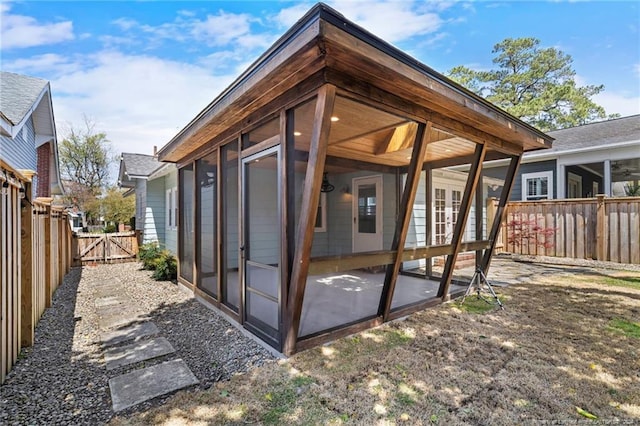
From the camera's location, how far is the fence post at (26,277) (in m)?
3.20

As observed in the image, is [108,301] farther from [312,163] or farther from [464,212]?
[464,212]

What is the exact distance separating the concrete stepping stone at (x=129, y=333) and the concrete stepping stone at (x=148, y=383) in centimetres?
96

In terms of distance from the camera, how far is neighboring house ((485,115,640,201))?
9.11 metres

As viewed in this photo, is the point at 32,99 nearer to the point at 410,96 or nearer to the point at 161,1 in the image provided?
the point at 161,1

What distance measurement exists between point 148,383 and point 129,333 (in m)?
1.47

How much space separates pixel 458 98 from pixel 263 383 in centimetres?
338

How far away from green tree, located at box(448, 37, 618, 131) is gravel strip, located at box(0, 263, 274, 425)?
19.2 meters

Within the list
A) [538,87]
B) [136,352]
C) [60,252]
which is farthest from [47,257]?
[538,87]

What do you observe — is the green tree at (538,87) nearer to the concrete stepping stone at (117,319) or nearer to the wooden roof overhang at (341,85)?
the wooden roof overhang at (341,85)

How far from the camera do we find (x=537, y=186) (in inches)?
423

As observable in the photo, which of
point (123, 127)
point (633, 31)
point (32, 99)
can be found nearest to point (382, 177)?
point (32, 99)

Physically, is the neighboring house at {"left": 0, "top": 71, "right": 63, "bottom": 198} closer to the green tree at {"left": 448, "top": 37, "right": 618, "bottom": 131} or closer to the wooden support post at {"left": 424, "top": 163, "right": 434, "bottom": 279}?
the wooden support post at {"left": 424, "top": 163, "right": 434, "bottom": 279}

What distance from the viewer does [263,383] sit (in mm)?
2484

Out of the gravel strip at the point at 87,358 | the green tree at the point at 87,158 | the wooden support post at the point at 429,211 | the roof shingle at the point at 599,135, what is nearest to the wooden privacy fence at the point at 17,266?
the gravel strip at the point at 87,358
